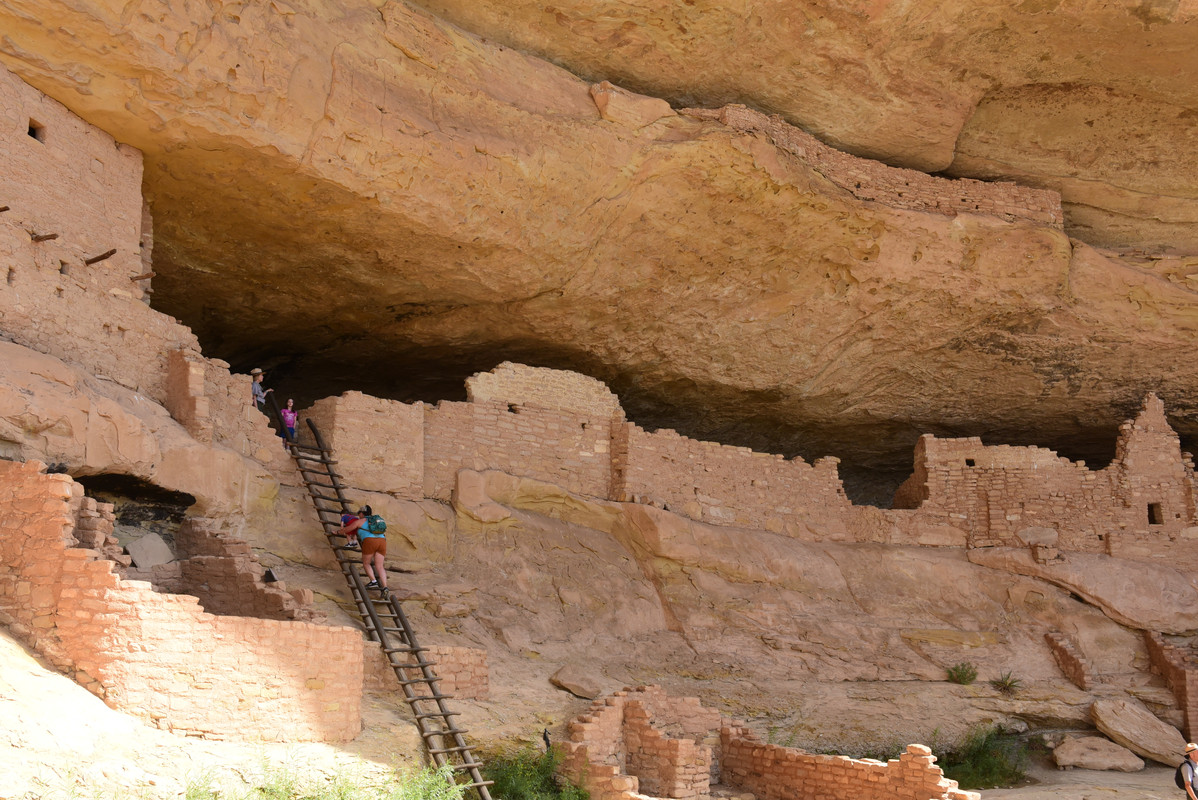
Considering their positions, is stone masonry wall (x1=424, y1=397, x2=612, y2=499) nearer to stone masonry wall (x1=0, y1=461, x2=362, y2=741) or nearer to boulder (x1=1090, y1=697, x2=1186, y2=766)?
stone masonry wall (x1=0, y1=461, x2=362, y2=741)

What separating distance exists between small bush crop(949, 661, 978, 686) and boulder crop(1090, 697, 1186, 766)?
116 cm

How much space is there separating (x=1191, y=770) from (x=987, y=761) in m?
2.34

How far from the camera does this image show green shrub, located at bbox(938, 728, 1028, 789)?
10492 mm

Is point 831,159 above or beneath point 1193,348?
above

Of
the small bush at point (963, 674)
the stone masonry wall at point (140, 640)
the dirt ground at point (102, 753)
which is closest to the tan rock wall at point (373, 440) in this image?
the stone masonry wall at point (140, 640)

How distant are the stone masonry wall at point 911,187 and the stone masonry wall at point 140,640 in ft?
23.8

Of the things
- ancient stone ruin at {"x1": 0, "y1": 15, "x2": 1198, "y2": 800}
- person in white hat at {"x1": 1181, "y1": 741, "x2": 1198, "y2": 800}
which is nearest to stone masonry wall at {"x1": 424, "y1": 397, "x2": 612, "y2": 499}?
ancient stone ruin at {"x1": 0, "y1": 15, "x2": 1198, "y2": 800}

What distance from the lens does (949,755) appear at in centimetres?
1088

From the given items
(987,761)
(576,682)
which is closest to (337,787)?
(576,682)

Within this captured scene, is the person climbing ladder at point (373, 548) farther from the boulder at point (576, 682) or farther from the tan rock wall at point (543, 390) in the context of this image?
the tan rock wall at point (543, 390)

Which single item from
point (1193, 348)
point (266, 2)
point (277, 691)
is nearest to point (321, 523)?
point (277, 691)

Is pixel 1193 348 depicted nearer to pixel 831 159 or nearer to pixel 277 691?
pixel 831 159

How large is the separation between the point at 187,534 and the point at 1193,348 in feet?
38.0

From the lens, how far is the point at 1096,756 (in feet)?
36.3
